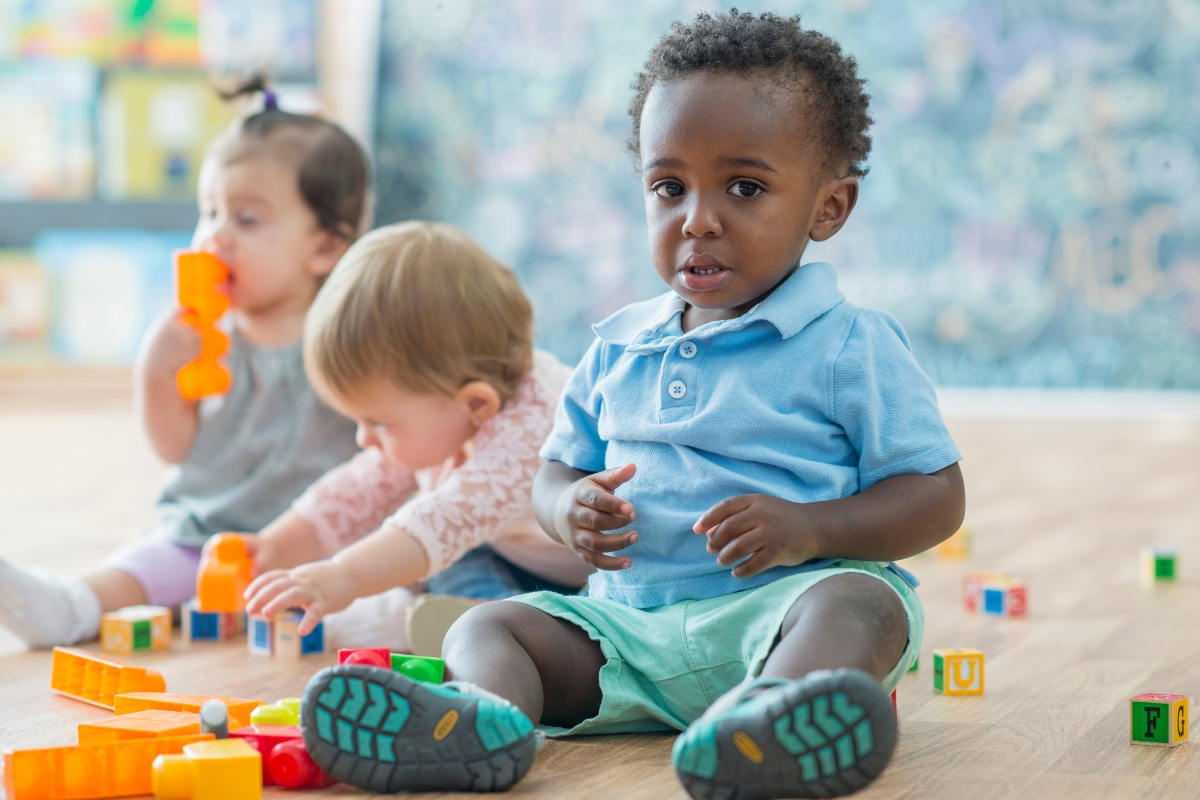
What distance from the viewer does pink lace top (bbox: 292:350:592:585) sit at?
4.12 ft

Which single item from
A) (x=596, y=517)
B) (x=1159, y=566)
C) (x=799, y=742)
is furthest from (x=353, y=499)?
(x=1159, y=566)

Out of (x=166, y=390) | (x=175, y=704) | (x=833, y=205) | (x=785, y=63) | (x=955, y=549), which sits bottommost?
(x=955, y=549)

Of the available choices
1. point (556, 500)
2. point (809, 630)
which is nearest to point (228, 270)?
point (556, 500)

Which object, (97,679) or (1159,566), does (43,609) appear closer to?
(97,679)

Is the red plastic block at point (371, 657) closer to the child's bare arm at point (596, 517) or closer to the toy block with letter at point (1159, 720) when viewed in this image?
the child's bare arm at point (596, 517)

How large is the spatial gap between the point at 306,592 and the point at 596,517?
0.34 metres

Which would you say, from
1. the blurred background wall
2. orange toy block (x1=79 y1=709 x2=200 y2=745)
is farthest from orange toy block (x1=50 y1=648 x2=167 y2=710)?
the blurred background wall

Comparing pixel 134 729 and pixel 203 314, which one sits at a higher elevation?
pixel 203 314

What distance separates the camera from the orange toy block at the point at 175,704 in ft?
3.18

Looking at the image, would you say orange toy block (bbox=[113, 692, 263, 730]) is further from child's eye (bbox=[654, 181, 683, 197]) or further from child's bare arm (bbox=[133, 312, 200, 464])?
child's bare arm (bbox=[133, 312, 200, 464])

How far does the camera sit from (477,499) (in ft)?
4.15

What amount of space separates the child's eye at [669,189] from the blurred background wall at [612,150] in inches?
111

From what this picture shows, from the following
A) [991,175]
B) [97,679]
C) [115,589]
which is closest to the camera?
[97,679]

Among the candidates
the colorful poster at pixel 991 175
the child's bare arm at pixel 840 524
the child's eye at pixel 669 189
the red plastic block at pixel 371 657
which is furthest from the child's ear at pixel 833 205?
the colorful poster at pixel 991 175
